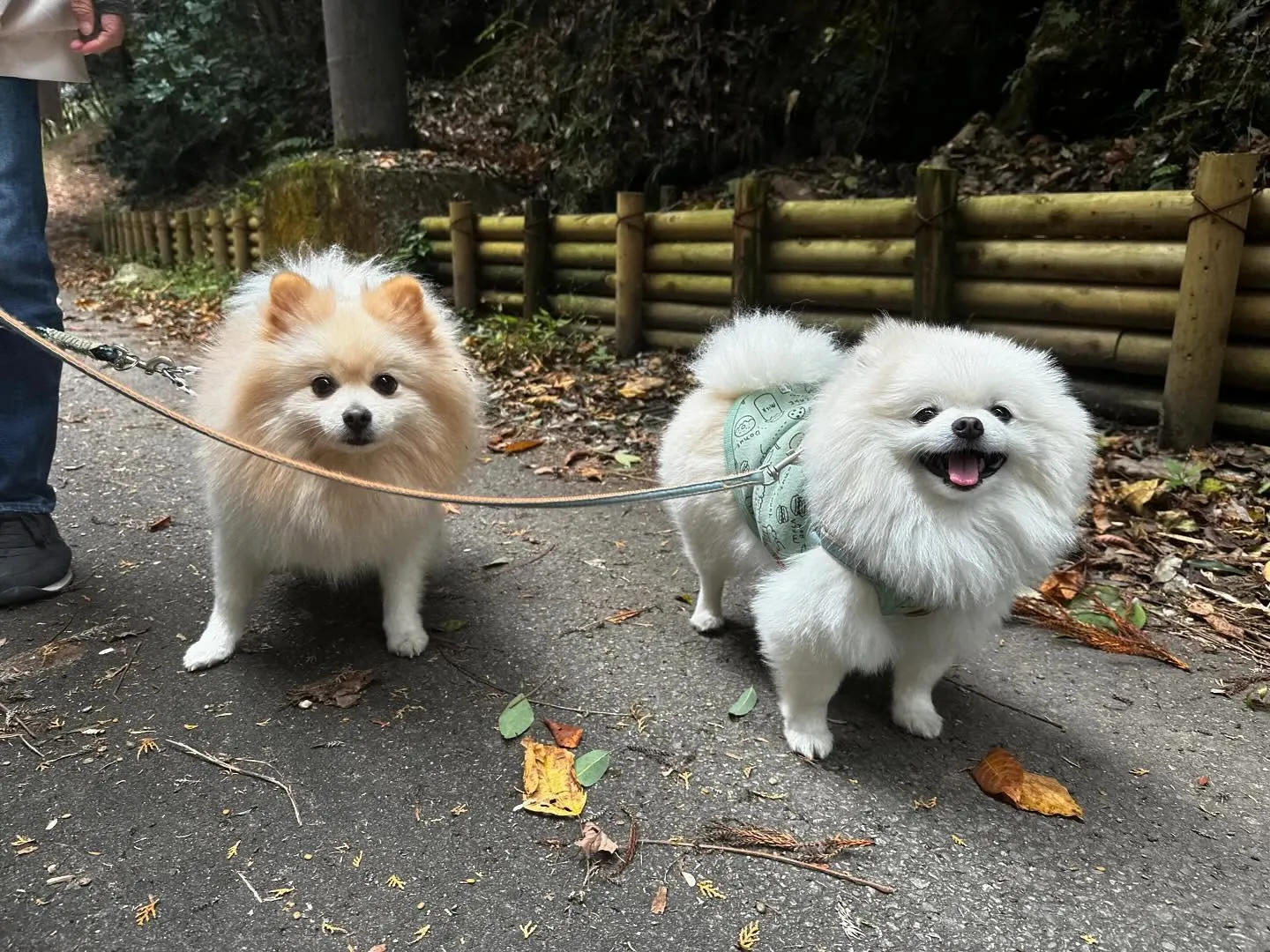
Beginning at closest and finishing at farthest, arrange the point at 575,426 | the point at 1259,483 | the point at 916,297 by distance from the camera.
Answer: the point at 1259,483 → the point at 916,297 → the point at 575,426

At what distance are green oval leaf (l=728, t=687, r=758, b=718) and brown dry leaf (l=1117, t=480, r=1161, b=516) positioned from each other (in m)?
2.14

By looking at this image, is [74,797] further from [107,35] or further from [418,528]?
[107,35]

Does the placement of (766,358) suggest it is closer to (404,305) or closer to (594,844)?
(404,305)

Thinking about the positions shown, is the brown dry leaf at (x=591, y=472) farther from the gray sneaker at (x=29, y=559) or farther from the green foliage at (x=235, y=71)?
the green foliage at (x=235, y=71)

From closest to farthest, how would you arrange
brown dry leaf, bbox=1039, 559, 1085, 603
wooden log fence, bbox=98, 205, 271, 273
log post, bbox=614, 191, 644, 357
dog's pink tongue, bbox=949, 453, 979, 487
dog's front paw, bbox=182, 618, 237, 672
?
dog's pink tongue, bbox=949, 453, 979, 487 → dog's front paw, bbox=182, 618, 237, 672 → brown dry leaf, bbox=1039, 559, 1085, 603 → log post, bbox=614, 191, 644, 357 → wooden log fence, bbox=98, 205, 271, 273

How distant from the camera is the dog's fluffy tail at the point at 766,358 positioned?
8.31 ft

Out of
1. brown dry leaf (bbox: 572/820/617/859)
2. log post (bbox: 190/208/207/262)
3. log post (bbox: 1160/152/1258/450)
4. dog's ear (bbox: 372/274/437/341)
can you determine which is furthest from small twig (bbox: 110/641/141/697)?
log post (bbox: 190/208/207/262)

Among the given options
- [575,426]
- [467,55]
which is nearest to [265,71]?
[467,55]

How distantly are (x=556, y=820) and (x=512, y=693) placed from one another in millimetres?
560

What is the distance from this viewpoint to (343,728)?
217 cm

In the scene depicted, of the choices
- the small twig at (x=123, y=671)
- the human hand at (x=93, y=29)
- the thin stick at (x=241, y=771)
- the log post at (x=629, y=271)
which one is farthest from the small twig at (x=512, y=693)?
the log post at (x=629, y=271)

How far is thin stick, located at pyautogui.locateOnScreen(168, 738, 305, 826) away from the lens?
1.90m

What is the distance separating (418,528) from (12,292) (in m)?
1.48

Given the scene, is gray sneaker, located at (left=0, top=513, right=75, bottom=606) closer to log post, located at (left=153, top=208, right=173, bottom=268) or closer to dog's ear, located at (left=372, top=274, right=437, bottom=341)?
dog's ear, located at (left=372, top=274, right=437, bottom=341)
